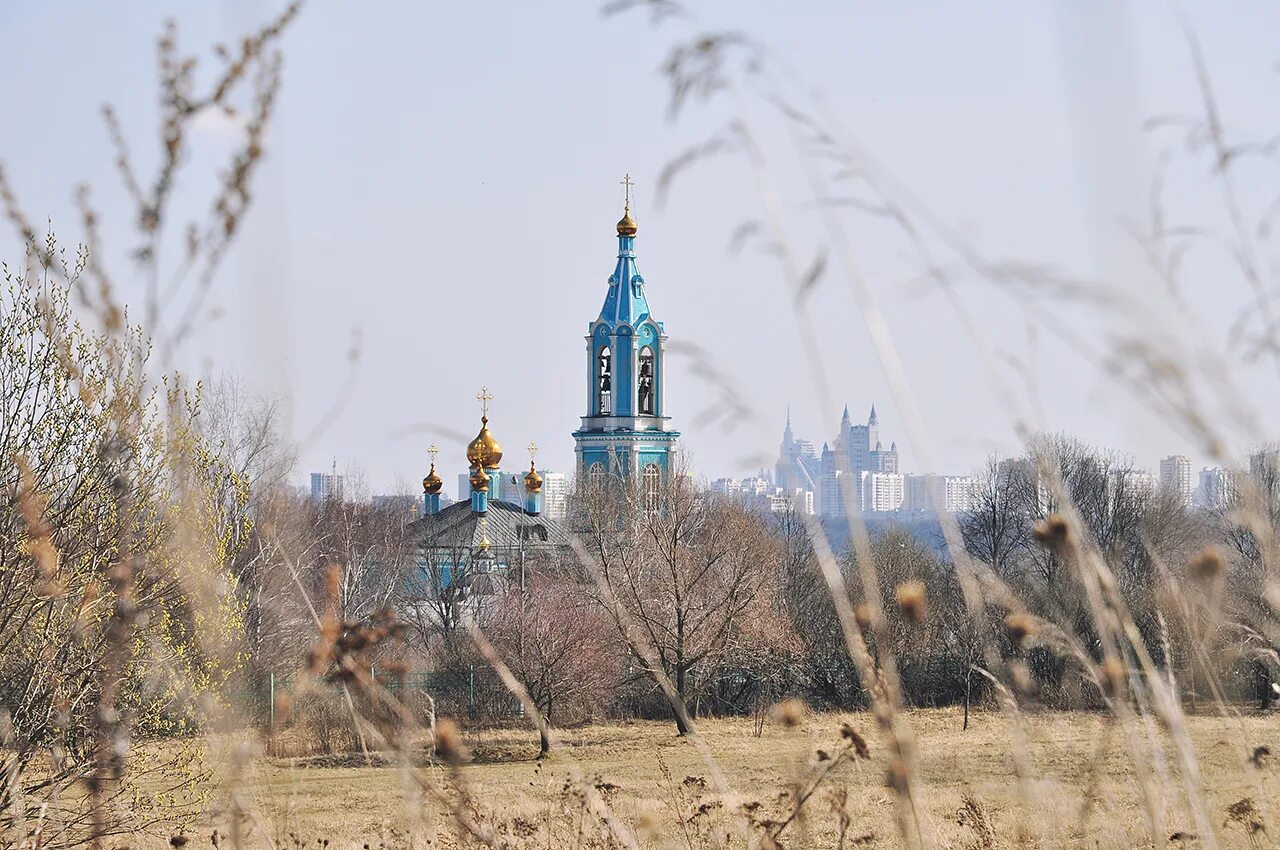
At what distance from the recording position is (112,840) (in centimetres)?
1079

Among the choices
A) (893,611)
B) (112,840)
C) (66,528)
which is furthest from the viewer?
(893,611)

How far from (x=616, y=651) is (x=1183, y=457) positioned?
972 inches

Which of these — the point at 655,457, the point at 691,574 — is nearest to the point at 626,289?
the point at 655,457

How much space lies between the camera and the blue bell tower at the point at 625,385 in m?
42.1

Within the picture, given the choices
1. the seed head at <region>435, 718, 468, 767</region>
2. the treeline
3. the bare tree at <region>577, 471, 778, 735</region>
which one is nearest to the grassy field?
the seed head at <region>435, 718, 468, 767</region>

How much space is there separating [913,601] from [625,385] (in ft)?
135

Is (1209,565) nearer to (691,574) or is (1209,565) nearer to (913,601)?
(913,601)

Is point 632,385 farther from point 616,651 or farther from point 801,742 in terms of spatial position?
point 801,742

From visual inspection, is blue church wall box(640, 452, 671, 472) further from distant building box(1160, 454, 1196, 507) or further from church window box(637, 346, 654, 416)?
distant building box(1160, 454, 1196, 507)

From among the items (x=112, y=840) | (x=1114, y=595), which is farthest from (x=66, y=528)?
(x=1114, y=595)

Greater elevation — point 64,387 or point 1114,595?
point 64,387

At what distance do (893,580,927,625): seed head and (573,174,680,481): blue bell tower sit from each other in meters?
39.8

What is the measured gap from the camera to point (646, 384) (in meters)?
43.0

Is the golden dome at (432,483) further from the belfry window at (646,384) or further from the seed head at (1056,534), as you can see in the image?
the seed head at (1056,534)
